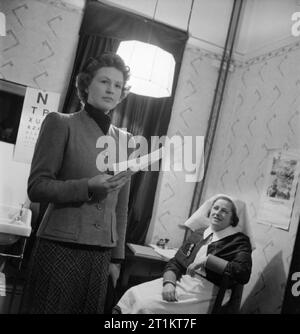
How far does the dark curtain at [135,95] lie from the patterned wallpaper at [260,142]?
53cm

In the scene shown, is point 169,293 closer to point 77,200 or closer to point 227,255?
point 227,255

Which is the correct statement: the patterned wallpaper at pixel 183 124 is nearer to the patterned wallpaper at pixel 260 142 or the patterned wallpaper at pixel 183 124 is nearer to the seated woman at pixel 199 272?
the patterned wallpaper at pixel 260 142

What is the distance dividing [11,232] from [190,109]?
5.32ft

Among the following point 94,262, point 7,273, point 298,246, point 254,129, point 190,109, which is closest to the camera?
point 94,262

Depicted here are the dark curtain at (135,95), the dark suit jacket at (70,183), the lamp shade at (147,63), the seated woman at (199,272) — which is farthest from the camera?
the dark curtain at (135,95)

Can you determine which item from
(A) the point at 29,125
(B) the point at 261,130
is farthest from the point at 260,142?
(A) the point at 29,125

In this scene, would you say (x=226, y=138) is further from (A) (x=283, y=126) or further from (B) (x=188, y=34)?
(B) (x=188, y=34)

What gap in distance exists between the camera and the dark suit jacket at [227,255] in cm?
160

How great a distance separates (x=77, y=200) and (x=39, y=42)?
1824 millimetres

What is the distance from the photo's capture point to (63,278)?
2.86 ft

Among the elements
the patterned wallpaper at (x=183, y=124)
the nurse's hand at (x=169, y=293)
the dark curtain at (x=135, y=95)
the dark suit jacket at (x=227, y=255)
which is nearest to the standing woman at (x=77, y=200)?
the nurse's hand at (x=169, y=293)

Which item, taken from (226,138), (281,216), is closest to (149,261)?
→ (281,216)

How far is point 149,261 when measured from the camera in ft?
6.99

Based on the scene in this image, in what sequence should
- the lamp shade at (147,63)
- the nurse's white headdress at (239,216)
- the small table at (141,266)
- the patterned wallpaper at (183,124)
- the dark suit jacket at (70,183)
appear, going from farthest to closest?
1. the patterned wallpaper at (183,124)
2. the small table at (141,266)
3. the nurse's white headdress at (239,216)
4. the lamp shade at (147,63)
5. the dark suit jacket at (70,183)
